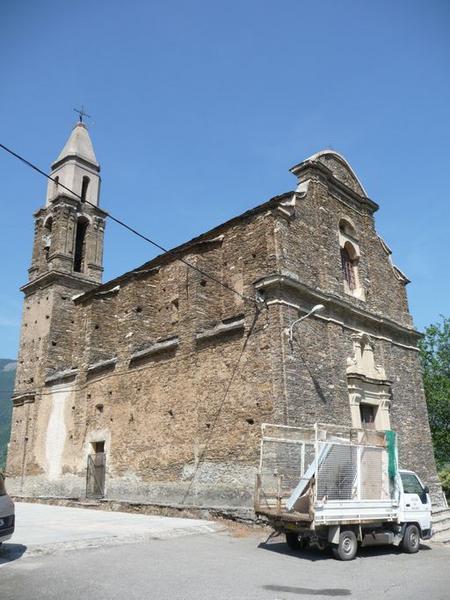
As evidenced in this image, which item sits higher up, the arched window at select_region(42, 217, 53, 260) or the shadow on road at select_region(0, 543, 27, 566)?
the arched window at select_region(42, 217, 53, 260)

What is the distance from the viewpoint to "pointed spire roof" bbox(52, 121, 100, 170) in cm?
2647

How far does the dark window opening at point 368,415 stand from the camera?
1631 centimetres

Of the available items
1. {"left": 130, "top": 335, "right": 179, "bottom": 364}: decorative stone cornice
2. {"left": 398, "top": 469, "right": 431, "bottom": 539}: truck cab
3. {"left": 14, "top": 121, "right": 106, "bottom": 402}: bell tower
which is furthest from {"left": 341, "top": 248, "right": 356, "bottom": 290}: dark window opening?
{"left": 14, "top": 121, "right": 106, "bottom": 402}: bell tower

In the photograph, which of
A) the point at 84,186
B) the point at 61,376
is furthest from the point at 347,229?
the point at 84,186

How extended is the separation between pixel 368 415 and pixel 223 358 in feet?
17.8

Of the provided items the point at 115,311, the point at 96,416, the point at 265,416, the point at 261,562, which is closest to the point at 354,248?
the point at 265,416

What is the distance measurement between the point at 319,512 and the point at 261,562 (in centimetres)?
131

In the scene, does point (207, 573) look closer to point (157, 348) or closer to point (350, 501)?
point (350, 501)

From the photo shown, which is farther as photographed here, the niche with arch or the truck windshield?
the niche with arch

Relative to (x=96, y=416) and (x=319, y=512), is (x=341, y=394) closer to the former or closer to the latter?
(x=319, y=512)

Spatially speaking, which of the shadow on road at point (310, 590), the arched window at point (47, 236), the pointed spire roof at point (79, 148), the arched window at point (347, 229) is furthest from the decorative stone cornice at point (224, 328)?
the pointed spire roof at point (79, 148)

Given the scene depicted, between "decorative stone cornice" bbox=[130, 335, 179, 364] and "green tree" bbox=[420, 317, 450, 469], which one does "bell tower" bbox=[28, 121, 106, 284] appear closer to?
"decorative stone cornice" bbox=[130, 335, 179, 364]

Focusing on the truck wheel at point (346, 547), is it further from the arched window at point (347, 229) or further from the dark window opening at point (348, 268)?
the arched window at point (347, 229)

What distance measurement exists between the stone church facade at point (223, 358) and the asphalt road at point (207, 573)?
3.98m
